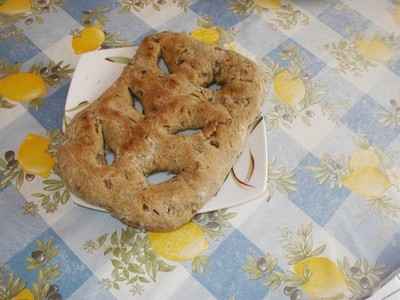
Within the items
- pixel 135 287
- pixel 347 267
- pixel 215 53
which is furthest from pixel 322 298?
pixel 215 53

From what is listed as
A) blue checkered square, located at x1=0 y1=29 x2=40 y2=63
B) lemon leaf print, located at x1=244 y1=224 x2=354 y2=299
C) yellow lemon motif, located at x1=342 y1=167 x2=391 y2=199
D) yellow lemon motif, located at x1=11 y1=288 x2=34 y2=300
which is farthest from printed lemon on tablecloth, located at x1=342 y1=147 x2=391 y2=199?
blue checkered square, located at x1=0 y1=29 x2=40 y2=63

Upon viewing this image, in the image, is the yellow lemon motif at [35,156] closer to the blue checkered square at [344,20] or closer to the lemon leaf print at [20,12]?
the lemon leaf print at [20,12]

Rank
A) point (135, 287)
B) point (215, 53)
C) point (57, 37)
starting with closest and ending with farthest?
1. point (135, 287)
2. point (215, 53)
3. point (57, 37)

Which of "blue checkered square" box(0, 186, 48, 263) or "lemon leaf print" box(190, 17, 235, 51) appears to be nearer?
"blue checkered square" box(0, 186, 48, 263)

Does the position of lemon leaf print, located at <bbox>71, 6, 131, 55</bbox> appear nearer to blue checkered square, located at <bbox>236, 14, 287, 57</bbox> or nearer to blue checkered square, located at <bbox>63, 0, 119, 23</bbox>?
blue checkered square, located at <bbox>63, 0, 119, 23</bbox>

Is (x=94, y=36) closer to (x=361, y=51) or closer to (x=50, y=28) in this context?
(x=50, y=28)

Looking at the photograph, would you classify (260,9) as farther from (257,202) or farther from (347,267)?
(347,267)
